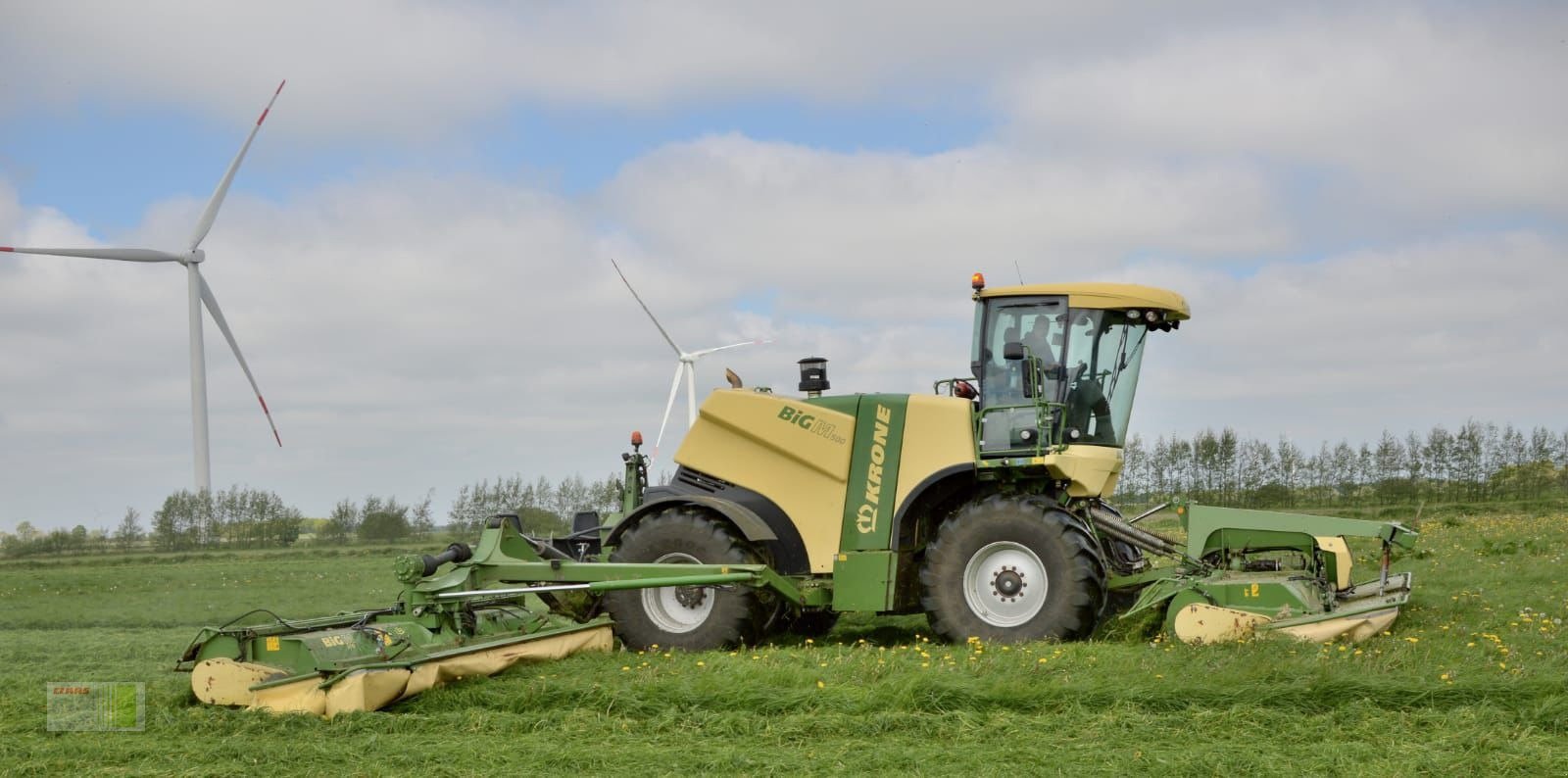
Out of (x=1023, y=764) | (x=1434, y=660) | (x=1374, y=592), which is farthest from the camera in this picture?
(x=1374, y=592)

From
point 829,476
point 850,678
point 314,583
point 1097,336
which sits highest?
point 1097,336

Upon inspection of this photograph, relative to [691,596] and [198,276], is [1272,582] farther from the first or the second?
[198,276]

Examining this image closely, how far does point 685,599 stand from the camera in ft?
36.6

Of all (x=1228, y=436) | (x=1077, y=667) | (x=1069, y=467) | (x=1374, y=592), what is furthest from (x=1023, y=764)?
(x=1228, y=436)

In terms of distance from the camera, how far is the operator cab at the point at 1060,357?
36.2 feet

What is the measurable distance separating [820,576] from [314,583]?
60.0ft

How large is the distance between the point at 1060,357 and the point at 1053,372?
0.17 metres

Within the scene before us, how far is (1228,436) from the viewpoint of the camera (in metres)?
40.6

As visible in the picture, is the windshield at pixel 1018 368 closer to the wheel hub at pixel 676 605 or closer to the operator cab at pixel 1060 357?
the operator cab at pixel 1060 357

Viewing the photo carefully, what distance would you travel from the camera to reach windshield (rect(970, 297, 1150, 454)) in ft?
36.2

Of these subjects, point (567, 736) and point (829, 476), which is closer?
point (567, 736)

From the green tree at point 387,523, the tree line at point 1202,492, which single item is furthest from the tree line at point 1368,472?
the green tree at point 387,523

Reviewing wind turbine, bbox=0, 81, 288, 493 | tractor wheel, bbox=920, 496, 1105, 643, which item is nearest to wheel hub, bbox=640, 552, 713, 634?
tractor wheel, bbox=920, 496, 1105, 643

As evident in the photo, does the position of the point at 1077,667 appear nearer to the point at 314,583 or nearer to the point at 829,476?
the point at 829,476
